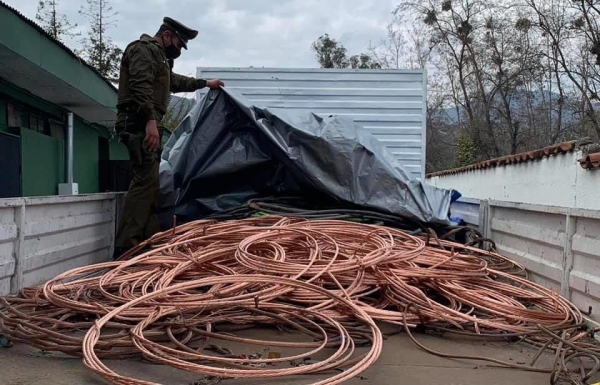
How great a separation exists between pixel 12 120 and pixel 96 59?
1037cm

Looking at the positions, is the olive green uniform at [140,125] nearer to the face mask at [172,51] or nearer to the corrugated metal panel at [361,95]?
the face mask at [172,51]

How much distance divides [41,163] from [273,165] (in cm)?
597

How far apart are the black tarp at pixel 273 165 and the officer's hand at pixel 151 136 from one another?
333 mm

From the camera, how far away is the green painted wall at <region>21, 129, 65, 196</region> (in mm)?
7863

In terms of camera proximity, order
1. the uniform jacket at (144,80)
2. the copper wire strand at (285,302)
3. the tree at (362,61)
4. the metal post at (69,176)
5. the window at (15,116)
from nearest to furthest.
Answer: the copper wire strand at (285,302) → the uniform jacket at (144,80) → the window at (15,116) → the metal post at (69,176) → the tree at (362,61)

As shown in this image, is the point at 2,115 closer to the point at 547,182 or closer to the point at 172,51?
the point at 172,51

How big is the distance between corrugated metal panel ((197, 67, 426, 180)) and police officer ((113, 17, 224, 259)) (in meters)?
1.72

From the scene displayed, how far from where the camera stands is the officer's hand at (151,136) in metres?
3.50

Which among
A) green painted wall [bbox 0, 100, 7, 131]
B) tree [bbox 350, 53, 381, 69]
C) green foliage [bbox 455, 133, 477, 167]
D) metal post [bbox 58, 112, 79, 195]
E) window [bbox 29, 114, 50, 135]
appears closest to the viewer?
green painted wall [bbox 0, 100, 7, 131]

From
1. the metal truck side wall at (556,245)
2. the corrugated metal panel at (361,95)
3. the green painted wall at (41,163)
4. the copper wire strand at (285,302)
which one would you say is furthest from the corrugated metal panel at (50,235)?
the green painted wall at (41,163)

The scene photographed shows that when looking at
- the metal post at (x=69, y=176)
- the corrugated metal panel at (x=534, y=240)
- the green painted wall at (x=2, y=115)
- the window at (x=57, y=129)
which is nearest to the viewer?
the corrugated metal panel at (x=534, y=240)

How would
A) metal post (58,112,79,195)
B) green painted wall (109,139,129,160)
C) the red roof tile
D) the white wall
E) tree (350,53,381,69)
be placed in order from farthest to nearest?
tree (350,53,381,69) → green painted wall (109,139,129,160) → metal post (58,112,79,195) → the white wall → the red roof tile

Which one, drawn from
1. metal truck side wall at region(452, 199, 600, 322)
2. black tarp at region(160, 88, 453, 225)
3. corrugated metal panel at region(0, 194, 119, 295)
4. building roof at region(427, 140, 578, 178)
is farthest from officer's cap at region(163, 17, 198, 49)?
building roof at region(427, 140, 578, 178)

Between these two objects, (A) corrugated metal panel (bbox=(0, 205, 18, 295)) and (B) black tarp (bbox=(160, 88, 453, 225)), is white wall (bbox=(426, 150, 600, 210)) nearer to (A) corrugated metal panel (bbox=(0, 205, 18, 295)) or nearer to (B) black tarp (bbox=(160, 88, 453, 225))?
(B) black tarp (bbox=(160, 88, 453, 225))
